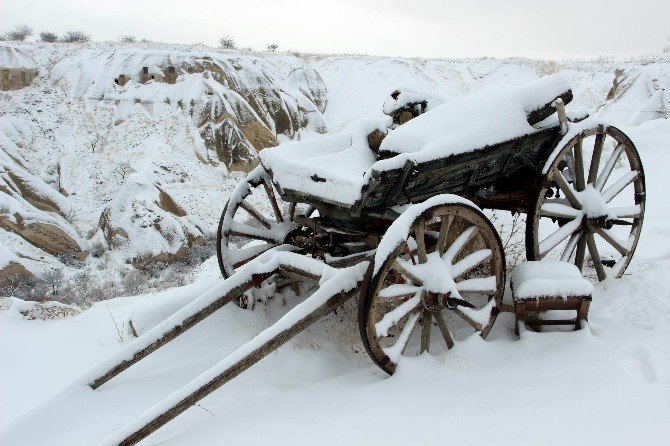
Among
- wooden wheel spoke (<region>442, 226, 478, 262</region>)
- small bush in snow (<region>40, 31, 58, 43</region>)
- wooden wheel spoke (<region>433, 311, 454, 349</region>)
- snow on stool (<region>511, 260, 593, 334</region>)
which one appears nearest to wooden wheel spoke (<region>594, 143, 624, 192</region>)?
snow on stool (<region>511, 260, 593, 334</region>)

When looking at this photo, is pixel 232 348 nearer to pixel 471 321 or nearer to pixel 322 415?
pixel 322 415

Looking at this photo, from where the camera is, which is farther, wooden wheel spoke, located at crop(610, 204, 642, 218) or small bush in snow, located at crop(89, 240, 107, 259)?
small bush in snow, located at crop(89, 240, 107, 259)

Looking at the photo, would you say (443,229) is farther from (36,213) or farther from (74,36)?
(74,36)

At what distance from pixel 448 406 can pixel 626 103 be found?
1264cm

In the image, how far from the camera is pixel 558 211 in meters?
3.43

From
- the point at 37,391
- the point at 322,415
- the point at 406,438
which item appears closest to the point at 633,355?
the point at 406,438

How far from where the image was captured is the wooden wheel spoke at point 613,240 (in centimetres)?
355

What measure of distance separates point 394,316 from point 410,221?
515 millimetres

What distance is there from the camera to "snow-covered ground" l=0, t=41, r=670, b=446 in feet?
7.35

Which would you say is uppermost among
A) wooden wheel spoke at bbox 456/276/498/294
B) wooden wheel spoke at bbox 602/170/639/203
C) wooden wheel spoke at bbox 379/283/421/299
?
wooden wheel spoke at bbox 602/170/639/203

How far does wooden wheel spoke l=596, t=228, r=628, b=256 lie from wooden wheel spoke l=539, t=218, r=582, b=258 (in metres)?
0.16

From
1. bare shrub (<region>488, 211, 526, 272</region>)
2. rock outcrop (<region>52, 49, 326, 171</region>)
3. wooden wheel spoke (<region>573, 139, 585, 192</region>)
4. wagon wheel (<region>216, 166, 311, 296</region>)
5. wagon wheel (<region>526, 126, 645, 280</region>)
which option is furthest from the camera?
rock outcrop (<region>52, 49, 326, 171</region>)

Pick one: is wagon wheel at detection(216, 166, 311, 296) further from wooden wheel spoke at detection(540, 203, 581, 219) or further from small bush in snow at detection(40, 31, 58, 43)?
small bush in snow at detection(40, 31, 58, 43)

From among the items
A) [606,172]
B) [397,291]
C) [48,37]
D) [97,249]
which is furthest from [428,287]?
[48,37]
